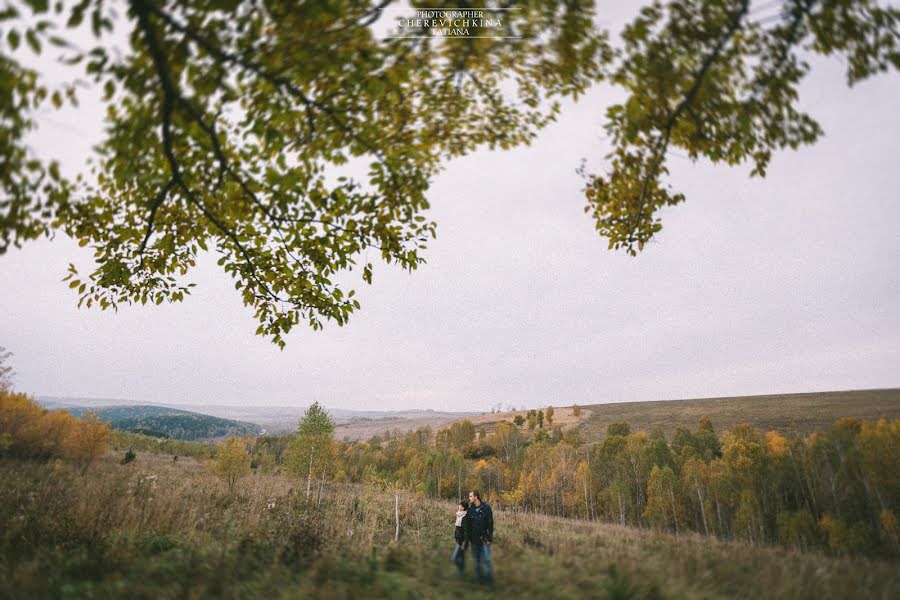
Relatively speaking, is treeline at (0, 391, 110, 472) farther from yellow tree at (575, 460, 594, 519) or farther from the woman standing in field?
yellow tree at (575, 460, 594, 519)

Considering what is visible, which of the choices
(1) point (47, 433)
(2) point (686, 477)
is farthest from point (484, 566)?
(2) point (686, 477)

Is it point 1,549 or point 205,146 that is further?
point 1,549

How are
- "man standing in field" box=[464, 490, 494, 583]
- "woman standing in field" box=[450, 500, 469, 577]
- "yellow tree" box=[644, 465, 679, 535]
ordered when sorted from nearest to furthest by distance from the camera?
1. "man standing in field" box=[464, 490, 494, 583]
2. "woman standing in field" box=[450, 500, 469, 577]
3. "yellow tree" box=[644, 465, 679, 535]

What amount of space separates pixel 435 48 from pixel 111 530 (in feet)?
29.4

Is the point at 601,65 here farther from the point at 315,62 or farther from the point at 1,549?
the point at 1,549

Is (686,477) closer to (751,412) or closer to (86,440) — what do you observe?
(751,412)

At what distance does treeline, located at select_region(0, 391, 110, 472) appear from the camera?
32031 mm

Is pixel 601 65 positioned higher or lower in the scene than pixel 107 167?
higher

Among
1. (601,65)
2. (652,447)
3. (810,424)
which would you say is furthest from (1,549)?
(810,424)

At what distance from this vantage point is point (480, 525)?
7316 millimetres

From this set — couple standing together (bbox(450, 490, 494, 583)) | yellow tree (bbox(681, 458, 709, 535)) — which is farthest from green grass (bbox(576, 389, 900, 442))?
couple standing together (bbox(450, 490, 494, 583))

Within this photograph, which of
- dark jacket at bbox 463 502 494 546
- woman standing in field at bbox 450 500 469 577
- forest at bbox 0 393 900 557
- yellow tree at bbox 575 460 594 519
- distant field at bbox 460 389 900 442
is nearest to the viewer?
woman standing in field at bbox 450 500 469 577

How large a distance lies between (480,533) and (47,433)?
4759cm

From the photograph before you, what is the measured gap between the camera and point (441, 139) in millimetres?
3791
